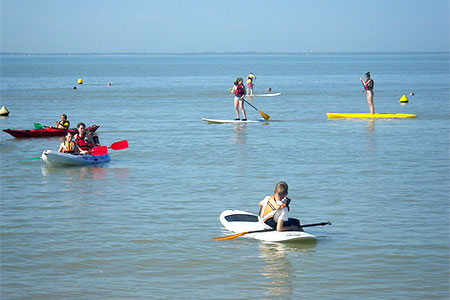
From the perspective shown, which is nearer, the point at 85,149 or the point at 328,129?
the point at 85,149

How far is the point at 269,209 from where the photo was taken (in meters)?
12.5

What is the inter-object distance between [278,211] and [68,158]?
32.9 ft

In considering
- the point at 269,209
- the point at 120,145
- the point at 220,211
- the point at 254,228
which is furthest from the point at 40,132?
the point at 269,209

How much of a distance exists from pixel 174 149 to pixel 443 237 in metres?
13.1

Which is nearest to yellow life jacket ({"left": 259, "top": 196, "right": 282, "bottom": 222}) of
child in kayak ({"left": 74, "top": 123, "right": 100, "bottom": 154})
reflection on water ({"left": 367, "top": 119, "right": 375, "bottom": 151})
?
child in kayak ({"left": 74, "top": 123, "right": 100, "bottom": 154})

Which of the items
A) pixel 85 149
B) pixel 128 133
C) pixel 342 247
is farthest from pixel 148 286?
pixel 128 133

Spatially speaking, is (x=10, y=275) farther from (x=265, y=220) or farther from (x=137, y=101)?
(x=137, y=101)

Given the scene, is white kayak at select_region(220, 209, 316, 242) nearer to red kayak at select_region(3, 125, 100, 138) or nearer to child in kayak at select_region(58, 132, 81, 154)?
child in kayak at select_region(58, 132, 81, 154)

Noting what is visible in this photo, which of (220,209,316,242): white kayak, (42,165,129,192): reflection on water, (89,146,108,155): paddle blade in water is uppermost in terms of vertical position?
(89,146,108,155): paddle blade in water

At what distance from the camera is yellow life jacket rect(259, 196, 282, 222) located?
12.4 meters

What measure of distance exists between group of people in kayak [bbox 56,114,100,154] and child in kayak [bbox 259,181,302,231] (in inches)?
388

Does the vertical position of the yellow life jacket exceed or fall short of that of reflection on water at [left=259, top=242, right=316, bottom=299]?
it exceeds it

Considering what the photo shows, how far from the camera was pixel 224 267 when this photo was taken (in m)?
11.3

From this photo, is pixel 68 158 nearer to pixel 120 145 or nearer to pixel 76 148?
pixel 76 148
